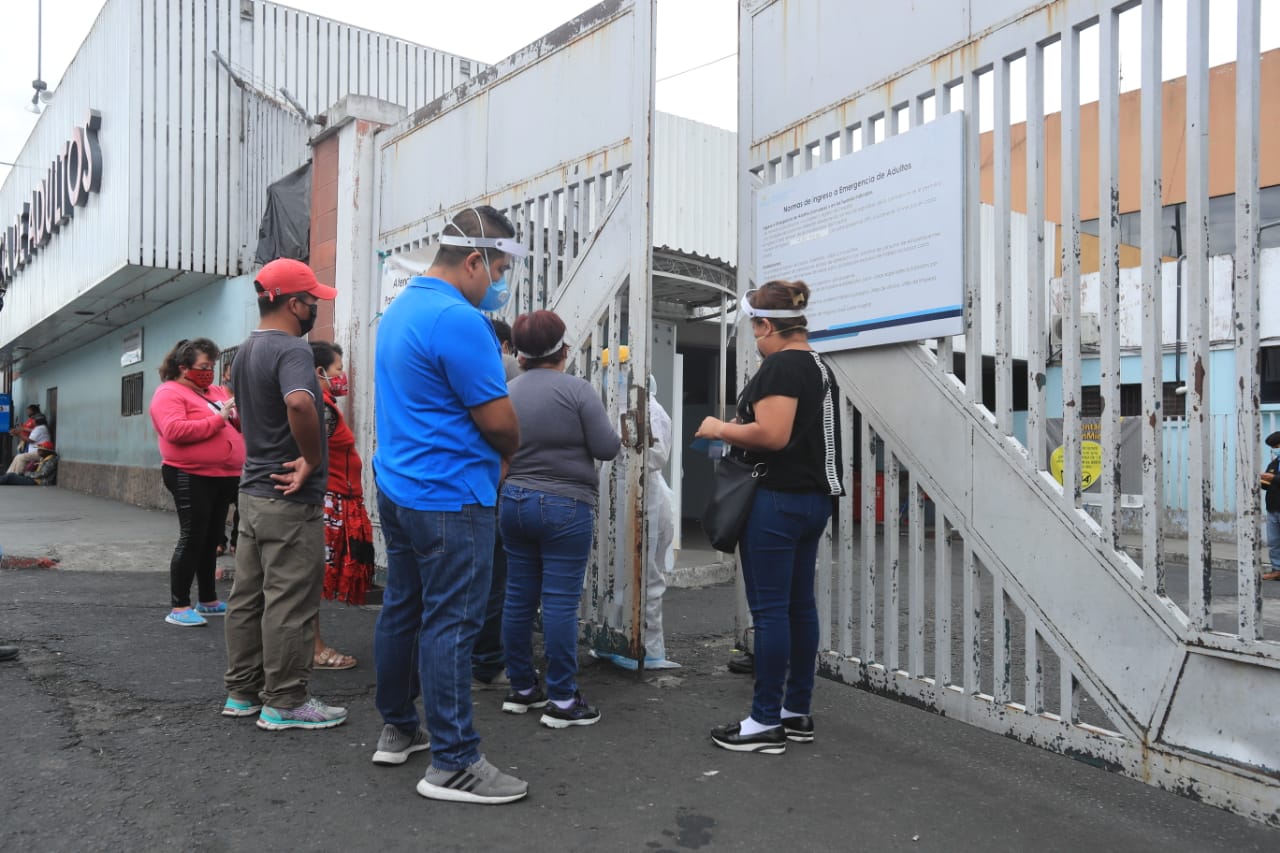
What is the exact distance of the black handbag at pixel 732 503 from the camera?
3.60 meters

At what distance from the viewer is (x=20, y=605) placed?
6.21 metres

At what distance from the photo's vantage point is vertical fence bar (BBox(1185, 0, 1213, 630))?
3057 millimetres

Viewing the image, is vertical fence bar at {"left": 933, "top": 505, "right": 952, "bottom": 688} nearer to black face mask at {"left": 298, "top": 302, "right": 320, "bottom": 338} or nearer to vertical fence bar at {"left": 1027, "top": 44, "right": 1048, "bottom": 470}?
vertical fence bar at {"left": 1027, "top": 44, "right": 1048, "bottom": 470}

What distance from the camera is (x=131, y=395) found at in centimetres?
1630

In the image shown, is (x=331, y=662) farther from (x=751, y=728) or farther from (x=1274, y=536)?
(x=1274, y=536)

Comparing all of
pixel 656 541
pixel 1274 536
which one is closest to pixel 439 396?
pixel 656 541

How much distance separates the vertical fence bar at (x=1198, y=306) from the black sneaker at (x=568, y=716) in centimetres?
222

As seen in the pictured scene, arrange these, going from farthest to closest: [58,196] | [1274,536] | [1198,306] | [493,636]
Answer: [58,196]
[1274,536]
[493,636]
[1198,306]

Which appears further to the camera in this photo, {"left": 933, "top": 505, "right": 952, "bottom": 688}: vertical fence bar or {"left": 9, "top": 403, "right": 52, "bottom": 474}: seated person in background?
{"left": 9, "top": 403, "right": 52, "bottom": 474}: seated person in background

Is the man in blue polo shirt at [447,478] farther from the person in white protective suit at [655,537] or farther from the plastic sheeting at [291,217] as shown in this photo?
the plastic sheeting at [291,217]

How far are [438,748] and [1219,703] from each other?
8.03 ft

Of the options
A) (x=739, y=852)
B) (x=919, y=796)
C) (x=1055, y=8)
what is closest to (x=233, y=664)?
(x=739, y=852)

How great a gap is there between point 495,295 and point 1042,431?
211 cm

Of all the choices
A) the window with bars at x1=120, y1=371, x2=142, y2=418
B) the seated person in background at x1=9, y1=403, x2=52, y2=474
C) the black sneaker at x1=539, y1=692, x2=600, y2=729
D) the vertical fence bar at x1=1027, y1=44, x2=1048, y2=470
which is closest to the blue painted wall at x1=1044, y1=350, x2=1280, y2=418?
the vertical fence bar at x1=1027, y1=44, x2=1048, y2=470
